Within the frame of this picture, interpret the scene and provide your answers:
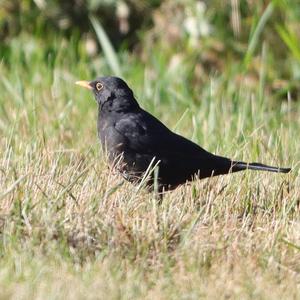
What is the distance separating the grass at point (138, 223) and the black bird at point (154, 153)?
0.09 m

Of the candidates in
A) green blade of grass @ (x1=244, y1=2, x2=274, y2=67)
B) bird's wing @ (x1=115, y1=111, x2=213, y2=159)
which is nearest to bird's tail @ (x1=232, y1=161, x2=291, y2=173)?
bird's wing @ (x1=115, y1=111, x2=213, y2=159)

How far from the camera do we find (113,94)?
6.35 metres

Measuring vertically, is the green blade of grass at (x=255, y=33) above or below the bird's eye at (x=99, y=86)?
above

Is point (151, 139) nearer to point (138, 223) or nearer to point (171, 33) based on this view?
point (138, 223)

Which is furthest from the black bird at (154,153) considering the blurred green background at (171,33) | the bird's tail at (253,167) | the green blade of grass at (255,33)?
the blurred green background at (171,33)

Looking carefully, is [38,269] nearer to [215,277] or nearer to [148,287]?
[148,287]

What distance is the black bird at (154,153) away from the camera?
19.3 feet

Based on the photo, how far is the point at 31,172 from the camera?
17.6 feet

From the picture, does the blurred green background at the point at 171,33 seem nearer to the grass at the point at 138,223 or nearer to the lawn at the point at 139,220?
the lawn at the point at 139,220

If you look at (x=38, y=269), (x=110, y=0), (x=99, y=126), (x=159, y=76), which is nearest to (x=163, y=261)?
(x=38, y=269)

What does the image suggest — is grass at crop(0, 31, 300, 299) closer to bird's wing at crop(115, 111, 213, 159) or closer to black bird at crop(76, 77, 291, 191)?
black bird at crop(76, 77, 291, 191)

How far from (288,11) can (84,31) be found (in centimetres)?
234

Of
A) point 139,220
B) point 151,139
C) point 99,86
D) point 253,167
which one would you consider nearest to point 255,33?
point 99,86

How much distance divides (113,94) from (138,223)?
1703mm
